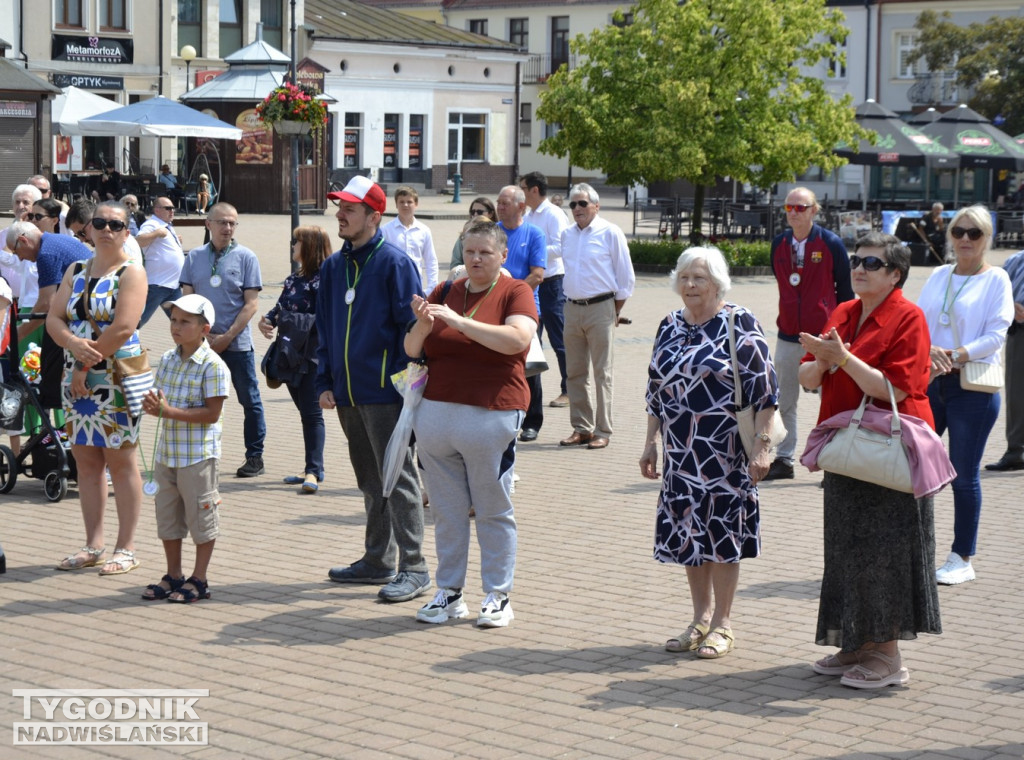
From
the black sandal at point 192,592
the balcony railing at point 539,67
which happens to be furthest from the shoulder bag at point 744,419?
the balcony railing at point 539,67

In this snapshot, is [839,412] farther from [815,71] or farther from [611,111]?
[815,71]

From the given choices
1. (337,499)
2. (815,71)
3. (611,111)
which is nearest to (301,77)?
(611,111)

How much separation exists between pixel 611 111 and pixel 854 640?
22.9m

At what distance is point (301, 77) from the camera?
4266 centimetres

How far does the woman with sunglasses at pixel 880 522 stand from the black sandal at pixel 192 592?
2960 millimetres

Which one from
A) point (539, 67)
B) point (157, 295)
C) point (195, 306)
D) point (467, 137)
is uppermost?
point (539, 67)

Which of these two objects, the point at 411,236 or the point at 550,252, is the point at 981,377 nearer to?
the point at 550,252

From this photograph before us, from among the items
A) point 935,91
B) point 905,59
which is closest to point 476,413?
point 935,91

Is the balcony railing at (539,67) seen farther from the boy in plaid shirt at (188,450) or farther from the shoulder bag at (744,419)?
the shoulder bag at (744,419)

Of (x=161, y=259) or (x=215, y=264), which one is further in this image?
Result: (x=161, y=259)

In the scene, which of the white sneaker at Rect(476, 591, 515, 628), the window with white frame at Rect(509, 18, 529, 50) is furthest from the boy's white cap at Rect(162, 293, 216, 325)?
the window with white frame at Rect(509, 18, 529, 50)

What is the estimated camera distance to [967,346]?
25.1 feet

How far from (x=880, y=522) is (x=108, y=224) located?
13.3 ft

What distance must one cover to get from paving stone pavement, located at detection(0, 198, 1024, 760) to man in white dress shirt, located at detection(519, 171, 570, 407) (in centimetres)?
343
